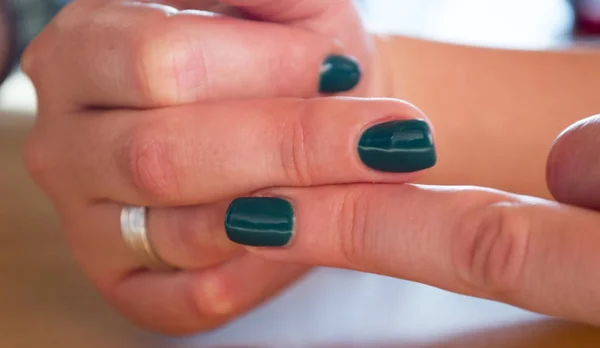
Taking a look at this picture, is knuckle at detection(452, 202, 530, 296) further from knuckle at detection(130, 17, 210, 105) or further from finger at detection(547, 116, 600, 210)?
knuckle at detection(130, 17, 210, 105)

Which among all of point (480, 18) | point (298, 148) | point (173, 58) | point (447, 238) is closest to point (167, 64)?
point (173, 58)

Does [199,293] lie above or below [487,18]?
below

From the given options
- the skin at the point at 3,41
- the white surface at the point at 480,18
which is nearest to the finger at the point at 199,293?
the skin at the point at 3,41

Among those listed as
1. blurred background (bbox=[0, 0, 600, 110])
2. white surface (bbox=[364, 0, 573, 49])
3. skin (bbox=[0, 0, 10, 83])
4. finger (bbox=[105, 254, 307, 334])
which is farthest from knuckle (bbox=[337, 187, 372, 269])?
white surface (bbox=[364, 0, 573, 49])

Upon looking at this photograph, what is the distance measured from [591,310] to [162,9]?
33 centimetres

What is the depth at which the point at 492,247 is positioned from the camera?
1.06 feet

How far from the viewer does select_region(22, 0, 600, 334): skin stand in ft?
1.09

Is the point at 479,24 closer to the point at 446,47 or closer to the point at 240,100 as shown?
the point at 446,47

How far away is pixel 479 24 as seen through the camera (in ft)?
4.27

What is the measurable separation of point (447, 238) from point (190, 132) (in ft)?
0.59

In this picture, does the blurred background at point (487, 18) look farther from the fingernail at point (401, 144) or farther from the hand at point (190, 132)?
the fingernail at point (401, 144)

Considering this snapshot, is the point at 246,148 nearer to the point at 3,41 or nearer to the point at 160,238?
the point at 160,238

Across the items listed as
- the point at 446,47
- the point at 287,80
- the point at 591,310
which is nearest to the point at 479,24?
the point at 446,47

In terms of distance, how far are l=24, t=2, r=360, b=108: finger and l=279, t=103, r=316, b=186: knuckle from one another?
6cm
